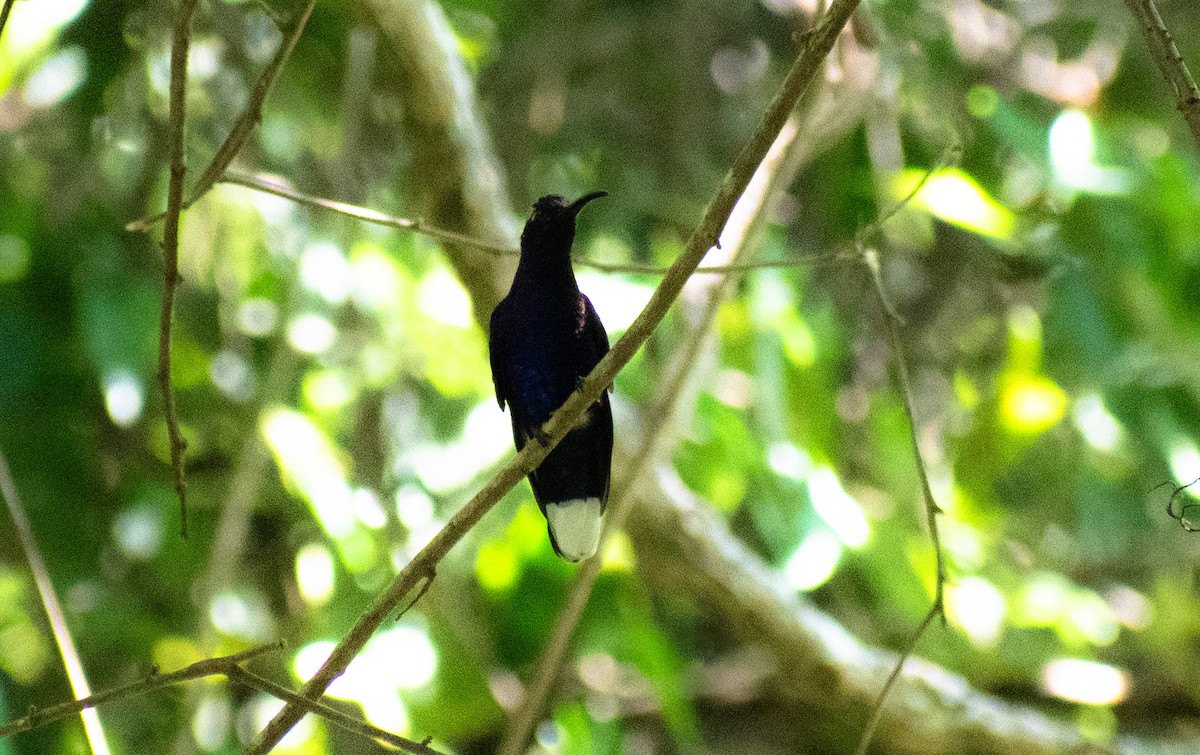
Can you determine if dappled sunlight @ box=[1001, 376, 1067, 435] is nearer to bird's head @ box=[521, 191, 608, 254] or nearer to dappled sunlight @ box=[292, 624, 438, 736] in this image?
bird's head @ box=[521, 191, 608, 254]

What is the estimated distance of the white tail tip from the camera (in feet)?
10.1

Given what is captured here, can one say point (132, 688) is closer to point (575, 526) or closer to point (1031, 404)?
point (575, 526)

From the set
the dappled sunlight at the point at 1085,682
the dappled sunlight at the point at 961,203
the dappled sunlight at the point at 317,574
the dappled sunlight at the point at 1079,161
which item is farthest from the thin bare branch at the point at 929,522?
the dappled sunlight at the point at 1085,682

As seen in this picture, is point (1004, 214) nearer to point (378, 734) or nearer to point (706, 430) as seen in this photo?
point (706, 430)

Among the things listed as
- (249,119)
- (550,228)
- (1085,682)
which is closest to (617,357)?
(249,119)

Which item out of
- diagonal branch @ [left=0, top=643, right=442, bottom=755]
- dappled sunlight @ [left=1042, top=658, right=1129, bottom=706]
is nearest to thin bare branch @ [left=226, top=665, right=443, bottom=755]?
diagonal branch @ [left=0, top=643, right=442, bottom=755]

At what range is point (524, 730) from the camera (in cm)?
319

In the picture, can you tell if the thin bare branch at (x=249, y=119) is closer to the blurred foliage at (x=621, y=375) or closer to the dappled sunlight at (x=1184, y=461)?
the blurred foliage at (x=621, y=375)

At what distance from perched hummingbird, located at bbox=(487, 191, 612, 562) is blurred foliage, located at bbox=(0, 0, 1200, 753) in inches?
22.9

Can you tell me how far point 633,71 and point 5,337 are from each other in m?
3.04

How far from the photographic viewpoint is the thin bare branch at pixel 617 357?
64.3 inches

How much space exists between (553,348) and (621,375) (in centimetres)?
100

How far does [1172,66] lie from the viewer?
164cm

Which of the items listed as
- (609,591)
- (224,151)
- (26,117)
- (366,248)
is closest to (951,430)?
(609,591)
